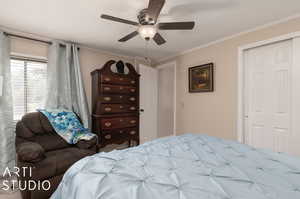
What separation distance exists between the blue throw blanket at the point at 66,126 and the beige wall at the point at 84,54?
0.81 meters

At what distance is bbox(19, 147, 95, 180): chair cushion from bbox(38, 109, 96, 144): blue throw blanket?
28 cm

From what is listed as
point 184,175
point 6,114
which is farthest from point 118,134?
point 184,175

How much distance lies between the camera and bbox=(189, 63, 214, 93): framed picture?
117 inches

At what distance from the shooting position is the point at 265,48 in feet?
7.70

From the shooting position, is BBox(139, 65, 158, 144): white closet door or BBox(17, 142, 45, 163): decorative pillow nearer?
BBox(17, 142, 45, 163): decorative pillow

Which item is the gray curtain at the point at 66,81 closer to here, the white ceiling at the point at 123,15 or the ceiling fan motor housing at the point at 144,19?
the white ceiling at the point at 123,15

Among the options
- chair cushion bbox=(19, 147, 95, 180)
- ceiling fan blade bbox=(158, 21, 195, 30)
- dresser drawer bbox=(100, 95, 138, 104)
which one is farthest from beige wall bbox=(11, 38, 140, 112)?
ceiling fan blade bbox=(158, 21, 195, 30)

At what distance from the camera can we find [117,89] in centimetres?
312

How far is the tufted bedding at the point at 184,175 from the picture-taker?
77 centimetres

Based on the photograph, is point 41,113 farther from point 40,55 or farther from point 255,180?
point 255,180

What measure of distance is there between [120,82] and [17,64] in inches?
68.5

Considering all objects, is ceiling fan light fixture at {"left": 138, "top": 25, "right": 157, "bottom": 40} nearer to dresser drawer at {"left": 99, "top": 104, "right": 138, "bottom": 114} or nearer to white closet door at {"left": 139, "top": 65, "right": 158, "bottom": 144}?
dresser drawer at {"left": 99, "top": 104, "right": 138, "bottom": 114}

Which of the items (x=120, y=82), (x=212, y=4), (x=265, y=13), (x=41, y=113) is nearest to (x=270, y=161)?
(x=212, y=4)

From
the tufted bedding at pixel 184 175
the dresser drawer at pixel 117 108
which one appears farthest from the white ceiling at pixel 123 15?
the tufted bedding at pixel 184 175
